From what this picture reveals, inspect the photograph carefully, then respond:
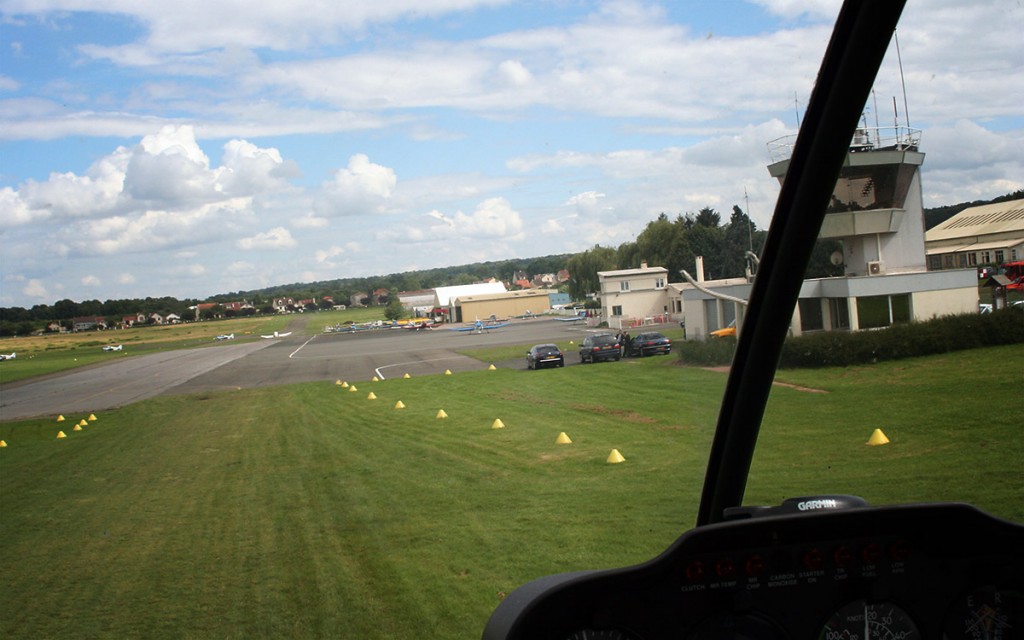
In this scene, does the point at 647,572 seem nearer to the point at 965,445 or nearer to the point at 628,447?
the point at 965,445

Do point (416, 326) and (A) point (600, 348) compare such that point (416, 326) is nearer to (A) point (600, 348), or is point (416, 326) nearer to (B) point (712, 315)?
(A) point (600, 348)

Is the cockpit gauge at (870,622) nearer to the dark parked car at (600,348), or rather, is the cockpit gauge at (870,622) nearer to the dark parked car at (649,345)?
the dark parked car at (649,345)

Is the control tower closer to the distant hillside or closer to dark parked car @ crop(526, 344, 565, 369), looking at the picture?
the distant hillside

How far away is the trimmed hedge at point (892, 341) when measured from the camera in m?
3.11

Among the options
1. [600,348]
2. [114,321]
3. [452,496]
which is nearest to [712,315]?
[452,496]

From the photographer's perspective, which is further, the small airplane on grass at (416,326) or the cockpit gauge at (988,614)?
the small airplane on grass at (416,326)

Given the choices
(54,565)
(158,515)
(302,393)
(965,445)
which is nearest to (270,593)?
(54,565)

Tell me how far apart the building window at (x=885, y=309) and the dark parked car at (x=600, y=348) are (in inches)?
113

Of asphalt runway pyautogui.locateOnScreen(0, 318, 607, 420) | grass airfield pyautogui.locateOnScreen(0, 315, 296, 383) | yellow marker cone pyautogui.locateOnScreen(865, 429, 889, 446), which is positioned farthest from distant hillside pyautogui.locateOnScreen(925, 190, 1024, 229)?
grass airfield pyautogui.locateOnScreen(0, 315, 296, 383)

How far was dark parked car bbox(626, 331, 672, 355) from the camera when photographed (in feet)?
15.3

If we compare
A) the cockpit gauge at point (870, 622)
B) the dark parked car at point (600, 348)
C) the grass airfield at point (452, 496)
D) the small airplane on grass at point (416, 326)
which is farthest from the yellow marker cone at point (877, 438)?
the small airplane on grass at point (416, 326)

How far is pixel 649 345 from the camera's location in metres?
5.10

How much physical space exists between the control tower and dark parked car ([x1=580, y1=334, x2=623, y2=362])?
9.98ft

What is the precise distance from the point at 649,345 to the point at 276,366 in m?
16.8
